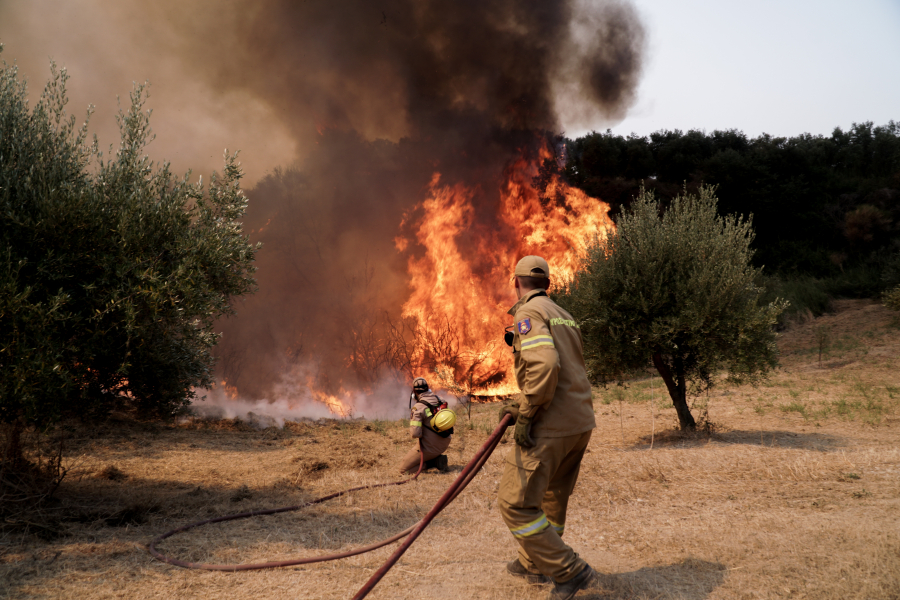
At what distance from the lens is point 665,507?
21.9 feet

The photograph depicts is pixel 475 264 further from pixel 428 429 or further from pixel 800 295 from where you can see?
pixel 800 295

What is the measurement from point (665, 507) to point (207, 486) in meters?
6.62

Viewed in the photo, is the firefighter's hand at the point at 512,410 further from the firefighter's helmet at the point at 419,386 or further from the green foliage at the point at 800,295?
the green foliage at the point at 800,295

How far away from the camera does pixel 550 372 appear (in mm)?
3822

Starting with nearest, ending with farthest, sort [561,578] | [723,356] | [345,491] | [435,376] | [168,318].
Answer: [561,578] → [168,318] → [345,491] → [723,356] → [435,376]

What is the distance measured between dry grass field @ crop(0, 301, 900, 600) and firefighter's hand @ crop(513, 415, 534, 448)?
128cm

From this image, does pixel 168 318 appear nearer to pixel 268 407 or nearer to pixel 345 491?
pixel 345 491

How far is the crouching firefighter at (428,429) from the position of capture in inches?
340

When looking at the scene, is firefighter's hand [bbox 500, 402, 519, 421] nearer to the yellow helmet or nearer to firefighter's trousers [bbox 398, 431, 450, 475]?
the yellow helmet

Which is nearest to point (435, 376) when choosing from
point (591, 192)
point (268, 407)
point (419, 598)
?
point (268, 407)

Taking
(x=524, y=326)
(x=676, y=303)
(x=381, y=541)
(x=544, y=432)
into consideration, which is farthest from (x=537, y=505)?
(x=676, y=303)

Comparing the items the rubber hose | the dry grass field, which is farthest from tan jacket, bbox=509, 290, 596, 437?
the dry grass field

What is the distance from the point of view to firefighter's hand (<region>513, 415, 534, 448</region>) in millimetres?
3932

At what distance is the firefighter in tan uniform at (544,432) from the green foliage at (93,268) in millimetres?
4314
